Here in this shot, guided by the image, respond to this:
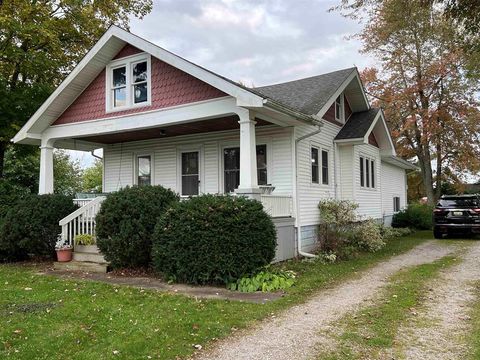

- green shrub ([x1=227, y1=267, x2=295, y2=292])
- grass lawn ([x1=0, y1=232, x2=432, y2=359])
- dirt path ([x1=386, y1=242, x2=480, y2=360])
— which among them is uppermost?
green shrub ([x1=227, y1=267, x2=295, y2=292])

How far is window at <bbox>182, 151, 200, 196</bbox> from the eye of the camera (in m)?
13.7

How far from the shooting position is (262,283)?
7.74 meters

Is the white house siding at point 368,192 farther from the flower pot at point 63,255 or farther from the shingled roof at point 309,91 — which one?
the flower pot at point 63,255

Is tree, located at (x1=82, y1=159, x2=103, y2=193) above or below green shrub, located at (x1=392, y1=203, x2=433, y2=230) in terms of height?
above

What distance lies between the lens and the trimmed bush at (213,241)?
7910 millimetres

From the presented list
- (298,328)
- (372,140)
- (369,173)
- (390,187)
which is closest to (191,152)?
(369,173)

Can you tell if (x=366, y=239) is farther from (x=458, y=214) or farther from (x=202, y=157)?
(x=202, y=157)

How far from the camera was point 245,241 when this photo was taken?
26.2 ft

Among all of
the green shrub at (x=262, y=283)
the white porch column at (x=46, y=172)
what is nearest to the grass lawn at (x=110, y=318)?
the green shrub at (x=262, y=283)

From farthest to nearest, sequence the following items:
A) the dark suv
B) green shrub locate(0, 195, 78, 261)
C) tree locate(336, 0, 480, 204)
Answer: tree locate(336, 0, 480, 204), the dark suv, green shrub locate(0, 195, 78, 261)

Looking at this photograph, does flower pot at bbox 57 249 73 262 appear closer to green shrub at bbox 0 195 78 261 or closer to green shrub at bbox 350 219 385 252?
green shrub at bbox 0 195 78 261

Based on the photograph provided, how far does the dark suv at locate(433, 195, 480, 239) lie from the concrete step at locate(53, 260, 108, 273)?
12.8m

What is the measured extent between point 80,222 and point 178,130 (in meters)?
4.16

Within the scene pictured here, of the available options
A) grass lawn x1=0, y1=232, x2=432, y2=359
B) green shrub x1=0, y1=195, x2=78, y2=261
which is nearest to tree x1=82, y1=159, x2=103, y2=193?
green shrub x1=0, y1=195, x2=78, y2=261
